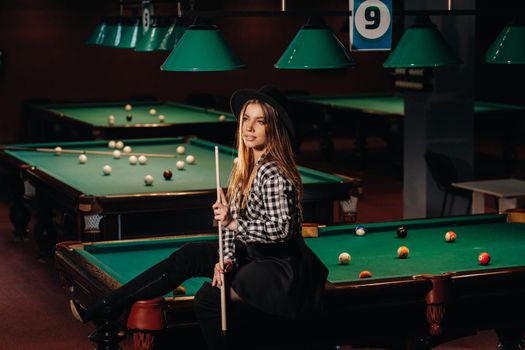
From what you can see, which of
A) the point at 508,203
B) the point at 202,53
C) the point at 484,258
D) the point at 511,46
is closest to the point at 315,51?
the point at 202,53

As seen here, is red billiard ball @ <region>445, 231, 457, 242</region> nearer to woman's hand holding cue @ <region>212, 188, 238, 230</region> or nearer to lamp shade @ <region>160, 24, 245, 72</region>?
lamp shade @ <region>160, 24, 245, 72</region>

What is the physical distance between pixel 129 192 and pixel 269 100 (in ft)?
8.27

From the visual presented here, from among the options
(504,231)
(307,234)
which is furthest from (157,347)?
(504,231)

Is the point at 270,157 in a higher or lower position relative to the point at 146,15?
lower

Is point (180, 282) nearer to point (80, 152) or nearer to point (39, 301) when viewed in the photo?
point (39, 301)

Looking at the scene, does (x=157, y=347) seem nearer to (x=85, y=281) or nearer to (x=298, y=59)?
(x=85, y=281)

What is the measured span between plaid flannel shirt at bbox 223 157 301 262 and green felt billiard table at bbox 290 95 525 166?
23.1 ft

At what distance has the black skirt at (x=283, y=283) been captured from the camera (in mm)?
3711

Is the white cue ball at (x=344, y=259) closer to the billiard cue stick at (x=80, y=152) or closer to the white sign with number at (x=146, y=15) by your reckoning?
the white sign with number at (x=146, y=15)

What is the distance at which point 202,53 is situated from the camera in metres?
4.55

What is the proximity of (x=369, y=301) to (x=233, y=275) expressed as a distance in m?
0.51

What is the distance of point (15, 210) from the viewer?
8.19 m

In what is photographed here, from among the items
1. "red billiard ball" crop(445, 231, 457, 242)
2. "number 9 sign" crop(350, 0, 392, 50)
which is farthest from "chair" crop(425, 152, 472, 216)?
"red billiard ball" crop(445, 231, 457, 242)

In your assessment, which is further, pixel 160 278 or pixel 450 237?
pixel 450 237
